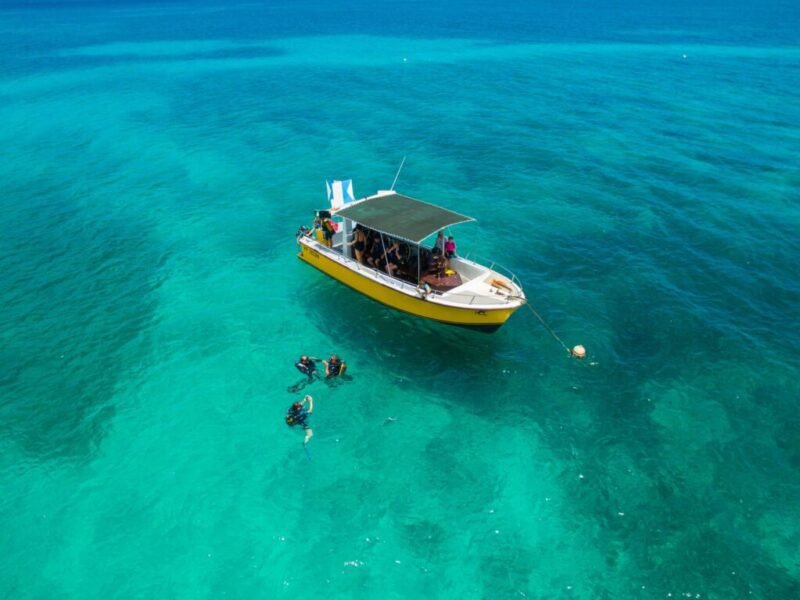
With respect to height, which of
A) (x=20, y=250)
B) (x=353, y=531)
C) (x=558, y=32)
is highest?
(x=558, y=32)

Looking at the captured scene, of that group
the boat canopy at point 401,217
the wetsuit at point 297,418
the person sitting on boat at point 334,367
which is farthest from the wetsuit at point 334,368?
the boat canopy at point 401,217

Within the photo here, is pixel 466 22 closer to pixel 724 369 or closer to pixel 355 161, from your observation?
pixel 355 161

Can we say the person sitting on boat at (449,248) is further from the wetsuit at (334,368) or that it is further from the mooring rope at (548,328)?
the wetsuit at (334,368)

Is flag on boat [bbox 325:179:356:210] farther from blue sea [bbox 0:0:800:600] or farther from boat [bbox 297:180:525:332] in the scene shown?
blue sea [bbox 0:0:800:600]

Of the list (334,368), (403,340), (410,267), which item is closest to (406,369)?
(403,340)

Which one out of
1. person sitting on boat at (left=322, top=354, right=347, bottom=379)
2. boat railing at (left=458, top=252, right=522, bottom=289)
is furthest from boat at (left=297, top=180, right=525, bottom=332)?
person sitting on boat at (left=322, top=354, right=347, bottom=379)

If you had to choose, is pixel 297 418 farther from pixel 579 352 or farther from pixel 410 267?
pixel 579 352

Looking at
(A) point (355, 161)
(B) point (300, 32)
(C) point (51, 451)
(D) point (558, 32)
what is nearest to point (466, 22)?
(D) point (558, 32)
